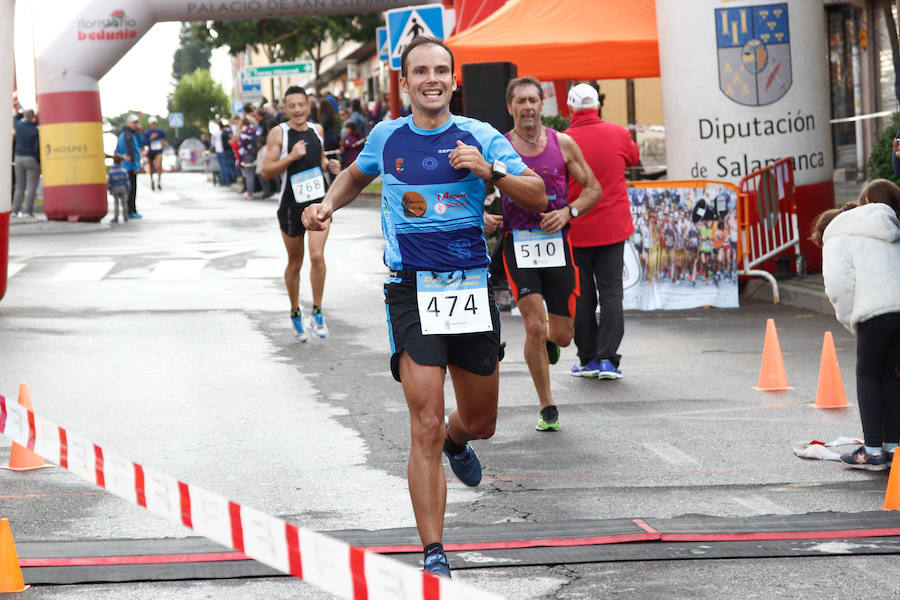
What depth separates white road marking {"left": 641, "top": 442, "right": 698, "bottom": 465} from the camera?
23.3ft

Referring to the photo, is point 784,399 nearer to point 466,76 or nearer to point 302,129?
point 466,76

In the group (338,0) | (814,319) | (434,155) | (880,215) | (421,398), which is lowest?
(814,319)

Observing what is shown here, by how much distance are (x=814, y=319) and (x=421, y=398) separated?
27.6ft

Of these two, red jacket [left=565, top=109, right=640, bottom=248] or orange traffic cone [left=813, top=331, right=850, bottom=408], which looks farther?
red jacket [left=565, top=109, right=640, bottom=248]

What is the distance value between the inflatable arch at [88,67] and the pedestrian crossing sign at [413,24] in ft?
19.9

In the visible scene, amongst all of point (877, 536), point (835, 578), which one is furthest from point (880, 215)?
point (835, 578)

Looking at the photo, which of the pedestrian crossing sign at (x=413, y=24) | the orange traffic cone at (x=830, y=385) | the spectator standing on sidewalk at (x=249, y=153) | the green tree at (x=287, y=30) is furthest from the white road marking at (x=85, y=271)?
the green tree at (x=287, y=30)

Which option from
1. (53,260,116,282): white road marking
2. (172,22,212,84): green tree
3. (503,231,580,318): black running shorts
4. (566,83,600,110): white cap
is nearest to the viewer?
(503,231,580,318): black running shorts

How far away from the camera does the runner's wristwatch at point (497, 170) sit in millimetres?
5109

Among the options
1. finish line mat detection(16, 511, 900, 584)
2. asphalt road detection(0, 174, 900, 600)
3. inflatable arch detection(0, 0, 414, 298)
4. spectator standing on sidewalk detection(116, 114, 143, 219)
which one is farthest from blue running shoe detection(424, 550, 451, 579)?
spectator standing on sidewalk detection(116, 114, 143, 219)

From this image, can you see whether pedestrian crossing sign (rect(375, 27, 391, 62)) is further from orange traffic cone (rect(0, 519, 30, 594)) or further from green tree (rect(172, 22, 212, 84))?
green tree (rect(172, 22, 212, 84))

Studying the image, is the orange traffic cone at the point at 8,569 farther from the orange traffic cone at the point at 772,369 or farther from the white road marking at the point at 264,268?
the white road marking at the point at 264,268

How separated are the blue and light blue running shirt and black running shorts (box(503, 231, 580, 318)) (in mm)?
2817

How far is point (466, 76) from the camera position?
11.4 meters
